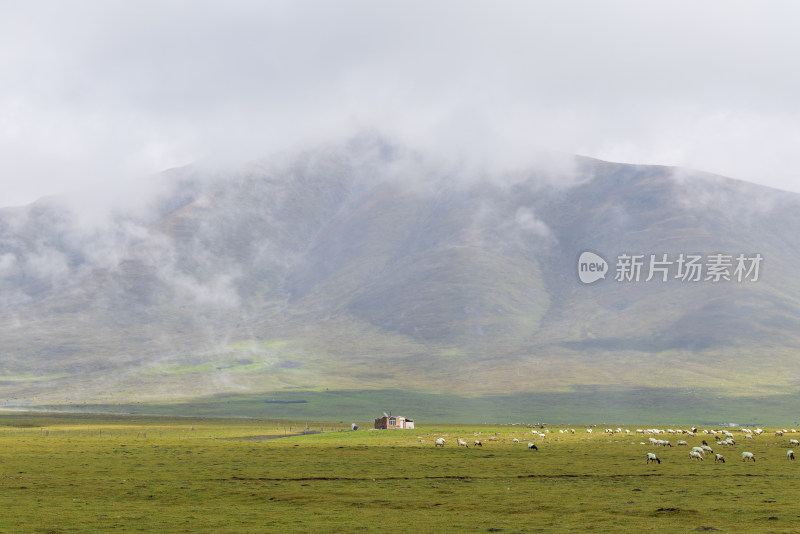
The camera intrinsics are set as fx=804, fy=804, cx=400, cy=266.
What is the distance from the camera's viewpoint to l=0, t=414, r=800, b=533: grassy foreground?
1585 inches

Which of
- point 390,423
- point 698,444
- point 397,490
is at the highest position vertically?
point 698,444

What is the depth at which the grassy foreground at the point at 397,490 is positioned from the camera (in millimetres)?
40250

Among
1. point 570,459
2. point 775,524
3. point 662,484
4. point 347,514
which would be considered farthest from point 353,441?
point 775,524

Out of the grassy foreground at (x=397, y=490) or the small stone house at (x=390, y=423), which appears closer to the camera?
the grassy foreground at (x=397, y=490)

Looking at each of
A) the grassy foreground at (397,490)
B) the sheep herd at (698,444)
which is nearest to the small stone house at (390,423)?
the sheep herd at (698,444)

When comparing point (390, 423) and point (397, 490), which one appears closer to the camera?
point (397, 490)

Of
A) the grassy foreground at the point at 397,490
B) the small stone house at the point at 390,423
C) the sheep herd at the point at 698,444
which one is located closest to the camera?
the grassy foreground at the point at 397,490

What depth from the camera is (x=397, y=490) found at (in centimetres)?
5522

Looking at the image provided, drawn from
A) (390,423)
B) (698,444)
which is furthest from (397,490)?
(390,423)

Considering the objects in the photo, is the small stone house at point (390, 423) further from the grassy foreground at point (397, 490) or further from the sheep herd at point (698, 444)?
the grassy foreground at point (397, 490)

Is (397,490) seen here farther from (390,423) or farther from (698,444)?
(390,423)

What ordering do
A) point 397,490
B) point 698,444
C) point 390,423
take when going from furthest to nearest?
point 390,423
point 698,444
point 397,490

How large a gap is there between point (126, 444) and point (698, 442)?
76046 mm

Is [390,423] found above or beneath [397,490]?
above
